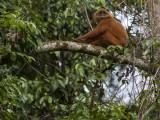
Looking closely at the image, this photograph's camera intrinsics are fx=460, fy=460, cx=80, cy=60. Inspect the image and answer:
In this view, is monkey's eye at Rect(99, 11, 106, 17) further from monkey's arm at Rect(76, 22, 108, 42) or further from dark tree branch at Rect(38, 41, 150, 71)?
dark tree branch at Rect(38, 41, 150, 71)

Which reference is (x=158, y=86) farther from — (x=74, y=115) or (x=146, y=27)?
(x=74, y=115)

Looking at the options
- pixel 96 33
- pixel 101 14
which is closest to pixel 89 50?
pixel 96 33

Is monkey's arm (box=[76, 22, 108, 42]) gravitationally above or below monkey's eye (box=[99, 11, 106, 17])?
below

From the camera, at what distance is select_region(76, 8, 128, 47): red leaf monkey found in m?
6.84

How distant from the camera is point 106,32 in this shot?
7227 mm

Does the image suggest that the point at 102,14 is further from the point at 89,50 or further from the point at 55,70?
the point at 89,50

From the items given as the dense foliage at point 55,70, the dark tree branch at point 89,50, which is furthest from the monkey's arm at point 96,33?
the dark tree branch at point 89,50

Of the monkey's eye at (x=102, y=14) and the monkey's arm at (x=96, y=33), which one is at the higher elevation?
the monkey's eye at (x=102, y=14)

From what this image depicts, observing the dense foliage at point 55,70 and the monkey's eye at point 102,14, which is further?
the monkey's eye at point 102,14

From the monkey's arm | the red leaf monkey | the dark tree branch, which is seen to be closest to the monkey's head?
the red leaf monkey

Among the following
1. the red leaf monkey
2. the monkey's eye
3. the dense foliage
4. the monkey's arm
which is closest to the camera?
the dense foliage

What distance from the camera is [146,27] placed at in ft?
15.1

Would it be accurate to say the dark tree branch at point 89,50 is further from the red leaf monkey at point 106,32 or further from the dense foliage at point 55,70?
the red leaf monkey at point 106,32

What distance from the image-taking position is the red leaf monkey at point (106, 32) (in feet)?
22.4
